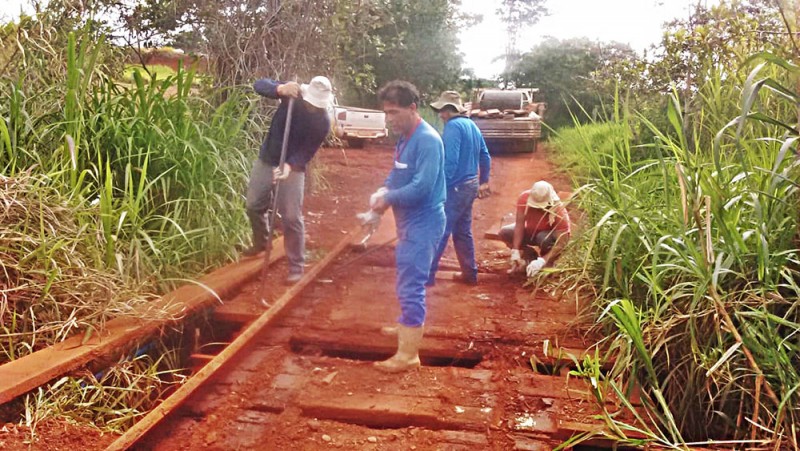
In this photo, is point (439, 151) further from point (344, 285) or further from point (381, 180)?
point (381, 180)

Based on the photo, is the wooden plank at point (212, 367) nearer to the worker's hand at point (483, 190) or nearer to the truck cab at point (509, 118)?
the worker's hand at point (483, 190)

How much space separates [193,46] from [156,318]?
5.26 m

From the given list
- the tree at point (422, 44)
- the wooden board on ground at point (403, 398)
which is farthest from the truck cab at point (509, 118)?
the wooden board on ground at point (403, 398)

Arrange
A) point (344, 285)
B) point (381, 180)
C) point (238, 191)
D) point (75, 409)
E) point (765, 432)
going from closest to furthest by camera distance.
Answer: point (765, 432) → point (75, 409) → point (344, 285) → point (238, 191) → point (381, 180)

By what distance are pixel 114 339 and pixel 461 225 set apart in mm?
3079

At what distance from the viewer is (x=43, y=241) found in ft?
13.6

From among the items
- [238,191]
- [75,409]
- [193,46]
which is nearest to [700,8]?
[238,191]

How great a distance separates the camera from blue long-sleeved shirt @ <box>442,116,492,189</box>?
18.8ft

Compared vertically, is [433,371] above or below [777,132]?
below

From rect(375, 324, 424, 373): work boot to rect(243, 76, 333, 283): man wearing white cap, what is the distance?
179 centimetres

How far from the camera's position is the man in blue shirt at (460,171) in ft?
18.8

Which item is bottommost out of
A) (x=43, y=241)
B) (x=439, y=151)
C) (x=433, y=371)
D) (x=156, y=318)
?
(x=433, y=371)

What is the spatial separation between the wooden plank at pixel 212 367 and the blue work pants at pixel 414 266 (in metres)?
1.00

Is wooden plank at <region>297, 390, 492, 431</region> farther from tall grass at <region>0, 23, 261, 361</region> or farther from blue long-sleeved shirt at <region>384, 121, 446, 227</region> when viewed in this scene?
tall grass at <region>0, 23, 261, 361</region>
